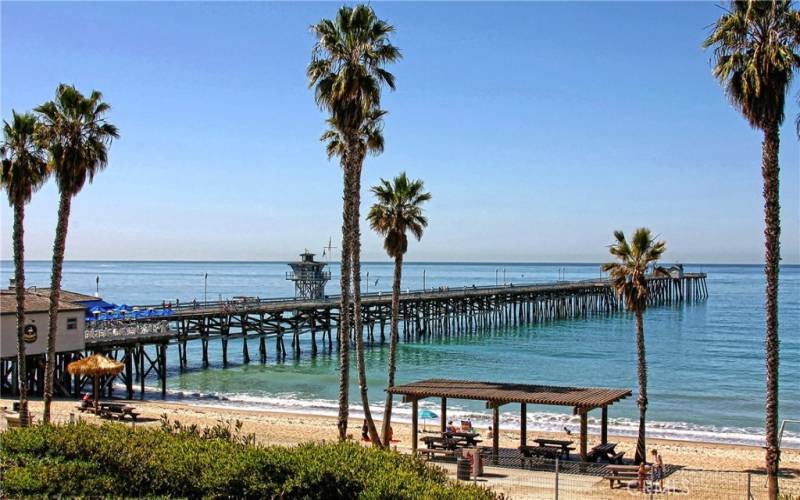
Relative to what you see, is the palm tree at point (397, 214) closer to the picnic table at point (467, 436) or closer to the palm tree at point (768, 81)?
the picnic table at point (467, 436)

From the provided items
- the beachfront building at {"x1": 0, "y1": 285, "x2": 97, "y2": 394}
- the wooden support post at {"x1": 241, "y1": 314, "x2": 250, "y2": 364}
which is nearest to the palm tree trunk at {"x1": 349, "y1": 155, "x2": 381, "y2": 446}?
the beachfront building at {"x1": 0, "y1": 285, "x2": 97, "y2": 394}

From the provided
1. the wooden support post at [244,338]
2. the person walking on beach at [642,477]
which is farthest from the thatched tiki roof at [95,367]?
the wooden support post at [244,338]

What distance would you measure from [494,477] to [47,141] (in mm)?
14795

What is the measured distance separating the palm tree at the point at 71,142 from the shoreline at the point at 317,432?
6776 millimetres

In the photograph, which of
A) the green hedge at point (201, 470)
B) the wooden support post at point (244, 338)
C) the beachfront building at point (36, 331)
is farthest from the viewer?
the wooden support post at point (244, 338)

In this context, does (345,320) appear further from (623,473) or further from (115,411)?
(115,411)

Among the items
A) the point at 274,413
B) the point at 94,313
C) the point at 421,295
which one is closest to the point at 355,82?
the point at 274,413

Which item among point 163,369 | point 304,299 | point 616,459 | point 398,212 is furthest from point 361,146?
point 304,299

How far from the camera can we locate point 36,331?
30.7 metres

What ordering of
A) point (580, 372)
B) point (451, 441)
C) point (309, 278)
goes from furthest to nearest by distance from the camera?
point (309, 278) < point (580, 372) < point (451, 441)

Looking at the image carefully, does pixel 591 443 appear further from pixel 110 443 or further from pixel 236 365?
pixel 236 365

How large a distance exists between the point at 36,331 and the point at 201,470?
21206 millimetres

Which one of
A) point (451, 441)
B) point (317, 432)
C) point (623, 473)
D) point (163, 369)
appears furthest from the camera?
point (163, 369)

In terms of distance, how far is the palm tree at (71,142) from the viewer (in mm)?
21141
